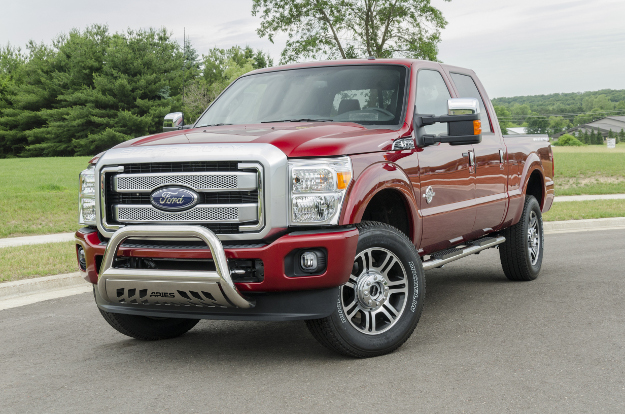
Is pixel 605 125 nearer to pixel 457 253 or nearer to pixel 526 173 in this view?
pixel 526 173

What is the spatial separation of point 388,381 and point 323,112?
232 cm

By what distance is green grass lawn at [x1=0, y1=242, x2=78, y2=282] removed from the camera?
8391 millimetres

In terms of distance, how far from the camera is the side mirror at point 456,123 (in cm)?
532

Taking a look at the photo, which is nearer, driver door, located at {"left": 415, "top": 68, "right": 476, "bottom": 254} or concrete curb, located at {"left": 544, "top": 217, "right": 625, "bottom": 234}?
driver door, located at {"left": 415, "top": 68, "right": 476, "bottom": 254}

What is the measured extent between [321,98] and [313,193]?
1680 mm

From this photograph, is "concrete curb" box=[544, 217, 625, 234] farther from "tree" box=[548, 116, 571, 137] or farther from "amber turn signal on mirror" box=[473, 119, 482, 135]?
"tree" box=[548, 116, 571, 137]

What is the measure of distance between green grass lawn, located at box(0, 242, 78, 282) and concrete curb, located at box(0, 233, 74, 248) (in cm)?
84

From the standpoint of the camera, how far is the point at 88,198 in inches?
202

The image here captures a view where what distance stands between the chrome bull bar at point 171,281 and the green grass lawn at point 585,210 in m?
10.7

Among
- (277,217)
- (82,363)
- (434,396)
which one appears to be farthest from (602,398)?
(82,363)

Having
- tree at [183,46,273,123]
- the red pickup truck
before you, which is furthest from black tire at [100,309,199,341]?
tree at [183,46,273,123]

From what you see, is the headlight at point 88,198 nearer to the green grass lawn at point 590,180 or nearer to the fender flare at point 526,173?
the fender flare at point 526,173

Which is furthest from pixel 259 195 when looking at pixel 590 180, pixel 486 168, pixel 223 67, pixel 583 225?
pixel 223 67

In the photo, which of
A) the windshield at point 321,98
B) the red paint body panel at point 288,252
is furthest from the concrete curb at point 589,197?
the red paint body panel at point 288,252
